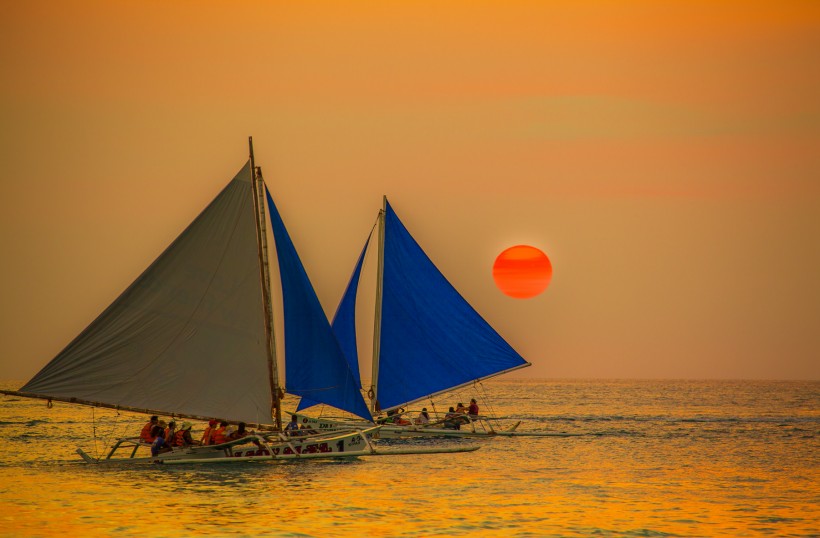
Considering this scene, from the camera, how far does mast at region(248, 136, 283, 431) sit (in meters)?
40.7

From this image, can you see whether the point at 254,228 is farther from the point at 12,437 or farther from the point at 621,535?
the point at 12,437

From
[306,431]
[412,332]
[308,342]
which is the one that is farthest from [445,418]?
[308,342]

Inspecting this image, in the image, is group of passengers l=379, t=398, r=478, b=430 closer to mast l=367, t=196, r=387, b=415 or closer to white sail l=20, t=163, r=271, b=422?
mast l=367, t=196, r=387, b=415

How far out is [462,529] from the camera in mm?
30031

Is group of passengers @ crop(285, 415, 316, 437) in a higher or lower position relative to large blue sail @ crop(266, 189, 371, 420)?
lower

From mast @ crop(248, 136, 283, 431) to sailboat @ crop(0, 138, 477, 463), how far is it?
39mm

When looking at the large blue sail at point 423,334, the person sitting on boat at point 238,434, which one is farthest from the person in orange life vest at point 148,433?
the large blue sail at point 423,334

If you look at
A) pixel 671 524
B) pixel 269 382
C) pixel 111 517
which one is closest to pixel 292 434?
pixel 269 382

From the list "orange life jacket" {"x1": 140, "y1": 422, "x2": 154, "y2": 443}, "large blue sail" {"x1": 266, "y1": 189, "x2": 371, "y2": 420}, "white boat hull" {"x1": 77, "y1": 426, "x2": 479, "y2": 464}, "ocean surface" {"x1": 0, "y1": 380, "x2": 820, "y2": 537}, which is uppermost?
"large blue sail" {"x1": 266, "y1": 189, "x2": 371, "y2": 420}

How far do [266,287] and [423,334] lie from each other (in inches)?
647

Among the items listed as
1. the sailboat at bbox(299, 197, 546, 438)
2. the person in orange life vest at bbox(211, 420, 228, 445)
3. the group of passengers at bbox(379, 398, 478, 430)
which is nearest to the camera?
the person in orange life vest at bbox(211, 420, 228, 445)

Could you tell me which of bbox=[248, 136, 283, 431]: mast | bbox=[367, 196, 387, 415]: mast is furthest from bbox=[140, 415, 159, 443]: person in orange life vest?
bbox=[367, 196, 387, 415]: mast

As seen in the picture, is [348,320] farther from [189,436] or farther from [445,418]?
[189,436]

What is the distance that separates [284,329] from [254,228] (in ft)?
16.0
